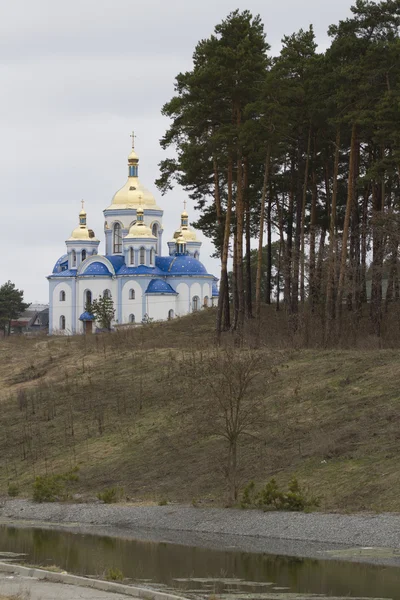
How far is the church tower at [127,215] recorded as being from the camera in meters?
99.5

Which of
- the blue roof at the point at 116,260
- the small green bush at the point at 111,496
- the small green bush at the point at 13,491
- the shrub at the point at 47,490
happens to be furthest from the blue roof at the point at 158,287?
the small green bush at the point at 111,496

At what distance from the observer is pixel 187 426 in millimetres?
37625

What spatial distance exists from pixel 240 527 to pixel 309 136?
23086mm

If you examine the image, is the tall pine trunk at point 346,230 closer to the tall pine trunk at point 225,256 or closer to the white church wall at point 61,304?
the tall pine trunk at point 225,256

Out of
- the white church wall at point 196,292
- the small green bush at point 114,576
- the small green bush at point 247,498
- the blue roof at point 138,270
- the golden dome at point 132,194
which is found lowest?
the small green bush at point 114,576

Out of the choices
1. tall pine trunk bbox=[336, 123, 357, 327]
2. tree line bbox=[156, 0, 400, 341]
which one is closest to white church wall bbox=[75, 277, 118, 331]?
tree line bbox=[156, 0, 400, 341]

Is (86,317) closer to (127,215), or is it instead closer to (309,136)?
(127,215)

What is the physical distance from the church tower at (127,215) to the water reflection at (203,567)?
239 feet

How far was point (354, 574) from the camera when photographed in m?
21.7

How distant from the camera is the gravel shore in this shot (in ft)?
81.1

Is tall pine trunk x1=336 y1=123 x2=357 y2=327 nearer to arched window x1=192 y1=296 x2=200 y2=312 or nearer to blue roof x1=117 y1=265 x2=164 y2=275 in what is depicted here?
blue roof x1=117 y1=265 x2=164 y2=275

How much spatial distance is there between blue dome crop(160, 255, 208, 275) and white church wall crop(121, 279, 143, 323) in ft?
11.5

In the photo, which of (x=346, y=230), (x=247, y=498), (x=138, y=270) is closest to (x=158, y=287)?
(x=138, y=270)

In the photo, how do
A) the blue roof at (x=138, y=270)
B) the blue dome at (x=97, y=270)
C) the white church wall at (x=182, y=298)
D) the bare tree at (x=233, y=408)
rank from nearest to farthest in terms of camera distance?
the bare tree at (x=233, y=408), the blue roof at (x=138, y=270), the white church wall at (x=182, y=298), the blue dome at (x=97, y=270)
